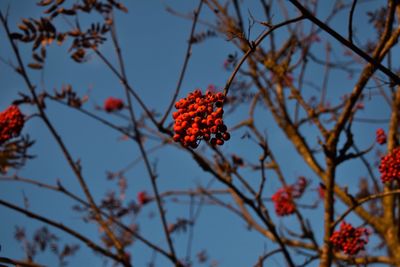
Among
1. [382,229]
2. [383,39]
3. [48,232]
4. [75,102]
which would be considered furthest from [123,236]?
[383,39]

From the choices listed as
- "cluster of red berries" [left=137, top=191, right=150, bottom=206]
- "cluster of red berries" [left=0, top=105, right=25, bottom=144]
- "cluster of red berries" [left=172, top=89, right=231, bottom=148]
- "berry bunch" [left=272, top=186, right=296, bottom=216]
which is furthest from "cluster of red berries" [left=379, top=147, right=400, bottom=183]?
"cluster of red berries" [left=137, top=191, right=150, bottom=206]

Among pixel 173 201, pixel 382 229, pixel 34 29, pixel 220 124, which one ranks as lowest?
pixel 220 124

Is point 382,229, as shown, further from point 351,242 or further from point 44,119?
point 44,119

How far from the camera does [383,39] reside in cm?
251

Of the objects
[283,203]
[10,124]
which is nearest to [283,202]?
[283,203]

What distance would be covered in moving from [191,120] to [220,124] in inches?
6.2

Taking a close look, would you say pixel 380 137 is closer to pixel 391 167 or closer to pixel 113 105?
pixel 391 167

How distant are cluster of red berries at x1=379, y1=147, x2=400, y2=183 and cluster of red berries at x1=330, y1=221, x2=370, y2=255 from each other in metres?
0.75

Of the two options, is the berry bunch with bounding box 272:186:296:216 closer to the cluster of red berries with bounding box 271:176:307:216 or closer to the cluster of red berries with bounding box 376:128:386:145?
the cluster of red berries with bounding box 271:176:307:216

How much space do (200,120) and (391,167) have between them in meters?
1.47

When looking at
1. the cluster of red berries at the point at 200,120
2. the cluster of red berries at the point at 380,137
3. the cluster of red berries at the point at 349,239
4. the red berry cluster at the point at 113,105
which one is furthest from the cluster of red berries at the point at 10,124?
the red berry cluster at the point at 113,105

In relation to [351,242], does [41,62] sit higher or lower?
higher

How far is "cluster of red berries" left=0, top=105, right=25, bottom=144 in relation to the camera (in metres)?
3.07

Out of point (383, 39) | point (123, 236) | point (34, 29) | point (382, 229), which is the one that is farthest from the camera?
point (123, 236)
